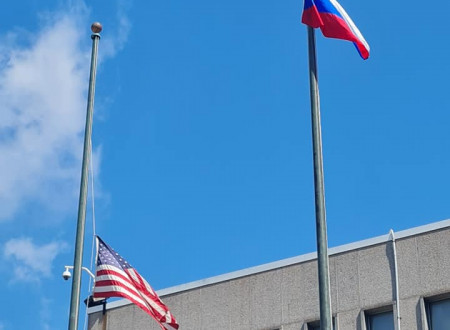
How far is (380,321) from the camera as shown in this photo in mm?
23859

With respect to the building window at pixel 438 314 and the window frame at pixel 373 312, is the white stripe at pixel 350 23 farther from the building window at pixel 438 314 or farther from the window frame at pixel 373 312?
the window frame at pixel 373 312

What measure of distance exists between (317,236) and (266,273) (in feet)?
30.2

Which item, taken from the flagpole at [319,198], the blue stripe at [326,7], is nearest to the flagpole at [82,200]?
the flagpole at [319,198]

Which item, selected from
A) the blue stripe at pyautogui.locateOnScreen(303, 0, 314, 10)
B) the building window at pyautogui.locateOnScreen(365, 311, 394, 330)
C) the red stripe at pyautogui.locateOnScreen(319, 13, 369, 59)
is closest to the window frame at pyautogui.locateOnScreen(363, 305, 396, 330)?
the building window at pyautogui.locateOnScreen(365, 311, 394, 330)

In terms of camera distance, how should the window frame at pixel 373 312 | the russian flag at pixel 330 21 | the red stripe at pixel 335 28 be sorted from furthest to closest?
the window frame at pixel 373 312 → the red stripe at pixel 335 28 → the russian flag at pixel 330 21

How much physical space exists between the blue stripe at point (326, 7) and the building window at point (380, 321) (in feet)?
25.0

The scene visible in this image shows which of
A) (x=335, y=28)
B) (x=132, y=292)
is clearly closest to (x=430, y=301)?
(x=132, y=292)

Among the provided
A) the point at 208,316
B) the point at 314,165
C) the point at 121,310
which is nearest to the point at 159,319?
the point at 208,316

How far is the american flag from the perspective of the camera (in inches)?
843

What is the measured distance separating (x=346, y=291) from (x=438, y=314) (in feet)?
7.03

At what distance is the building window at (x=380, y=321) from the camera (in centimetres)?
2372

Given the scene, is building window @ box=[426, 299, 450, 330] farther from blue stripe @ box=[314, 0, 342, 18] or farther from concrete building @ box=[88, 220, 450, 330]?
blue stripe @ box=[314, 0, 342, 18]

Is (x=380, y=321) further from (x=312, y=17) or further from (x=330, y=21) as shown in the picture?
(x=312, y=17)

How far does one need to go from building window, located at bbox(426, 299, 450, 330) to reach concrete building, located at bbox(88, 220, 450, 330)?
0.07 feet
